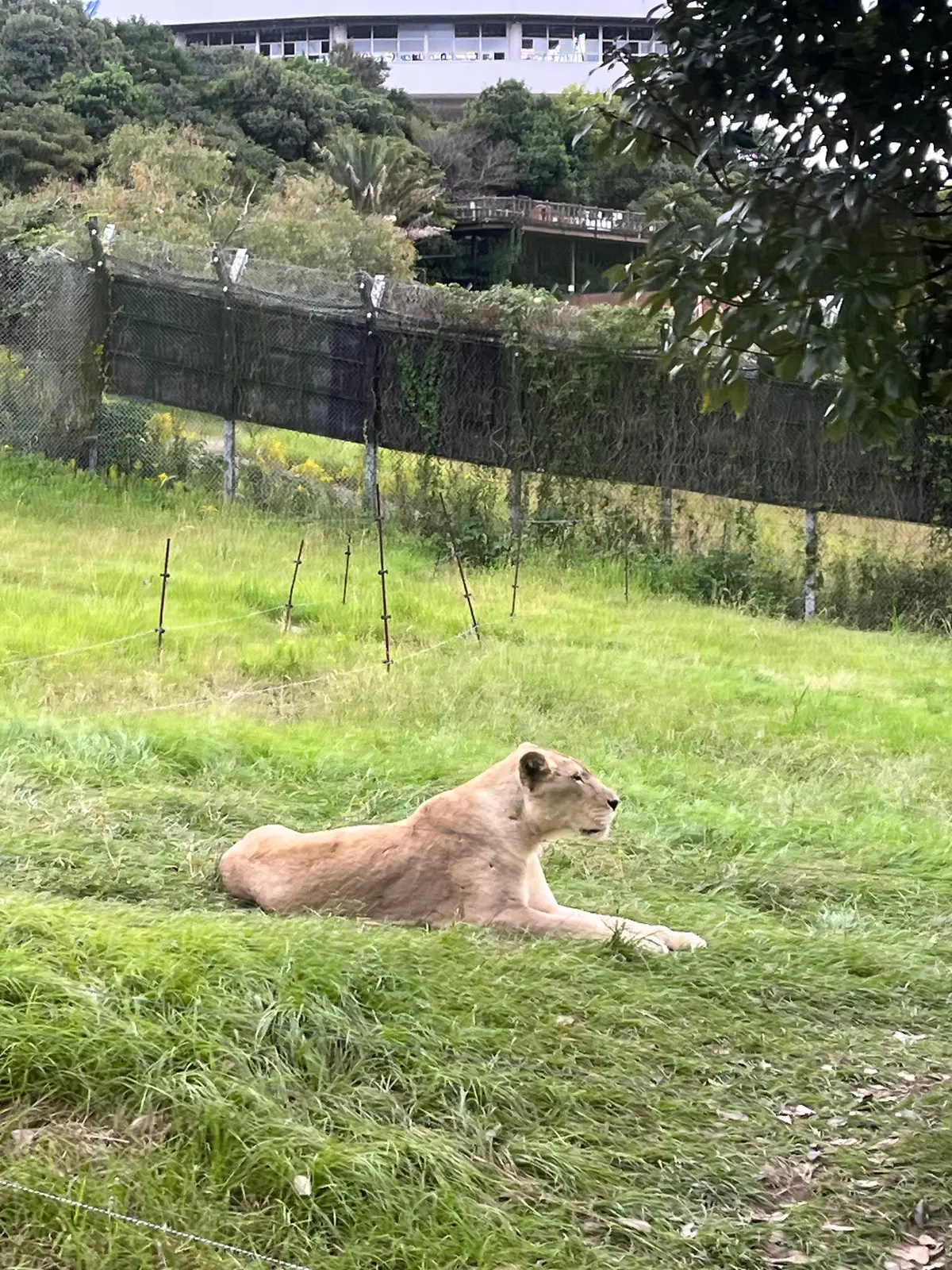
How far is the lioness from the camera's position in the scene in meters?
4.25

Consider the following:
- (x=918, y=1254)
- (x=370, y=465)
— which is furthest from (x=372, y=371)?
(x=918, y=1254)

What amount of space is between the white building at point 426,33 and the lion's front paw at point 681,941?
4529cm

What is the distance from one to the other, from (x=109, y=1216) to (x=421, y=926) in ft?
5.78

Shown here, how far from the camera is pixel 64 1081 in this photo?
2.92m

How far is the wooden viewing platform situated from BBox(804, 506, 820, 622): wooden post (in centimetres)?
2007

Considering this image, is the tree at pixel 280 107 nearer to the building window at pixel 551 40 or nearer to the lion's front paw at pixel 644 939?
the building window at pixel 551 40

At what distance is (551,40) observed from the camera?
49875 millimetres

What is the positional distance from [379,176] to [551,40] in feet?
67.3

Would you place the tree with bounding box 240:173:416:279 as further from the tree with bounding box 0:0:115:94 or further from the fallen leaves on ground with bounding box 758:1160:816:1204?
the fallen leaves on ground with bounding box 758:1160:816:1204

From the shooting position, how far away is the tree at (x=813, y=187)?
2459 mm

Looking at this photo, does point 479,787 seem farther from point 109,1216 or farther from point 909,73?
point 909,73

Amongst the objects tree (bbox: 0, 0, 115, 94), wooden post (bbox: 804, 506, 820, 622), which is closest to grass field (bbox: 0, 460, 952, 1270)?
wooden post (bbox: 804, 506, 820, 622)

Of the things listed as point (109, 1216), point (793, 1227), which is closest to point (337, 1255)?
point (109, 1216)

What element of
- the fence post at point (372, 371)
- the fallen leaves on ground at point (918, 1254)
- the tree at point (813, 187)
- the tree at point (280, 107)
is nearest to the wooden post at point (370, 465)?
the fence post at point (372, 371)
